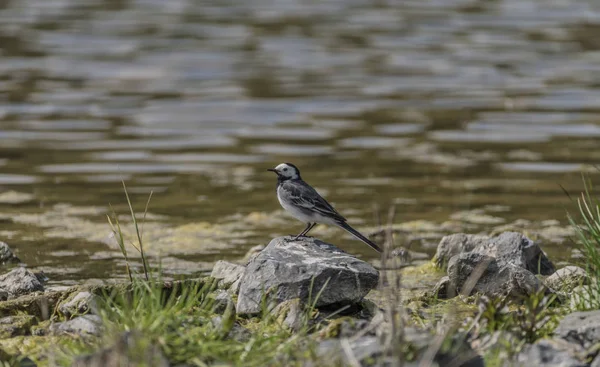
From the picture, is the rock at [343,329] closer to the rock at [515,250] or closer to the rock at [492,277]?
the rock at [492,277]

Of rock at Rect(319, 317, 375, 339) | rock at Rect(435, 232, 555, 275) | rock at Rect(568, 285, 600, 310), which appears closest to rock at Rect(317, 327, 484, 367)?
rock at Rect(319, 317, 375, 339)

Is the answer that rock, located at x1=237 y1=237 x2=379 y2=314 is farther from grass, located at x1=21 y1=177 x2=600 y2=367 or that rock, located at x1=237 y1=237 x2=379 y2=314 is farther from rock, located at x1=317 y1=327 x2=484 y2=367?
rock, located at x1=317 y1=327 x2=484 y2=367

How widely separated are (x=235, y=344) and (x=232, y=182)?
300 inches

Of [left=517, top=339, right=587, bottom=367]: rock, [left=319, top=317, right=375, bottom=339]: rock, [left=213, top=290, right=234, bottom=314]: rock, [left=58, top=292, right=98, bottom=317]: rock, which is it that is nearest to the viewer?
[left=517, top=339, right=587, bottom=367]: rock

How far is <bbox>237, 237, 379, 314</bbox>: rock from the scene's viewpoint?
6457mm

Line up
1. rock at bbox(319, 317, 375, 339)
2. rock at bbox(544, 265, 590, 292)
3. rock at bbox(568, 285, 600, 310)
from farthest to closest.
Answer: rock at bbox(544, 265, 590, 292)
rock at bbox(568, 285, 600, 310)
rock at bbox(319, 317, 375, 339)

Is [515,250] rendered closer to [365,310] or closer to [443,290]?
A: [443,290]

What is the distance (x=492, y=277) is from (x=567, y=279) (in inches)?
22.3

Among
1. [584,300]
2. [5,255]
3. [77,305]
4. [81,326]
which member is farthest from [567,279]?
[5,255]

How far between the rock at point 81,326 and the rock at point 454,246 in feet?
12.4

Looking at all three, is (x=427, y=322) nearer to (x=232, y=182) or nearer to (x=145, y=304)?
(x=145, y=304)

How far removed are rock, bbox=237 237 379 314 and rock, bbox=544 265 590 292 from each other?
4.76 feet

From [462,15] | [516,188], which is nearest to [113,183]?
[516,188]

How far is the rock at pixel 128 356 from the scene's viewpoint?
447 centimetres
